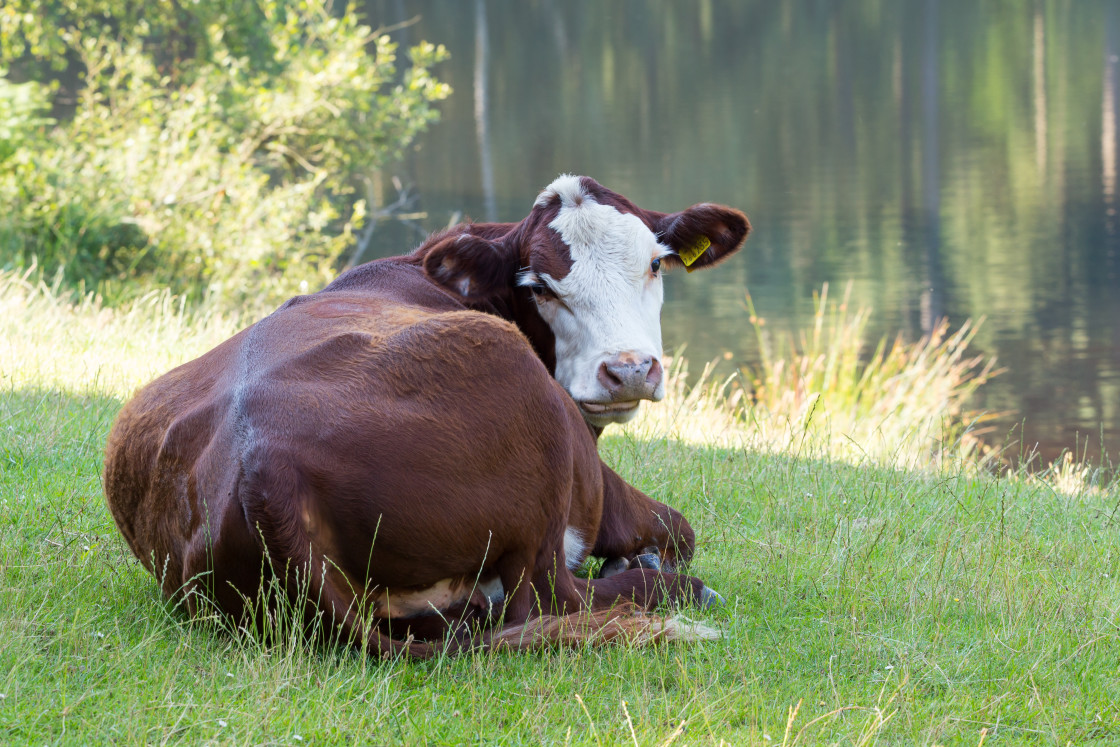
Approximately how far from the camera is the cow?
10.2 ft

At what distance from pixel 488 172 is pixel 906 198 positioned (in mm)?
9871

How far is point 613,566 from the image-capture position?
4.52 m

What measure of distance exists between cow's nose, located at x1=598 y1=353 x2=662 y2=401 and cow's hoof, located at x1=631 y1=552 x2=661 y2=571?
0.66 m

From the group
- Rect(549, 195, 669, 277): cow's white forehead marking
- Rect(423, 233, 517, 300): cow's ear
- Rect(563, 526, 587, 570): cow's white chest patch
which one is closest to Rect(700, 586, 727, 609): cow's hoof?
Rect(563, 526, 587, 570): cow's white chest patch

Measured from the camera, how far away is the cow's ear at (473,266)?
14.9ft

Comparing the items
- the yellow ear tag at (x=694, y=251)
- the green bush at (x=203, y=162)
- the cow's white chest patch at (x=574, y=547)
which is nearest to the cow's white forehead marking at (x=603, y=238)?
the yellow ear tag at (x=694, y=251)

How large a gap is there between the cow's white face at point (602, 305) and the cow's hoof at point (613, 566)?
0.54 m

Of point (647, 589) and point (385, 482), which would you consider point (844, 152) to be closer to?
point (647, 589)

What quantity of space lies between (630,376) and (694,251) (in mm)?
1179

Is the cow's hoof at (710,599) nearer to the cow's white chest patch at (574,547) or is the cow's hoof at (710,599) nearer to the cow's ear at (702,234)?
the cow's white chest patch at (574,547)

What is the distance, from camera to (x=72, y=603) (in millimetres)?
3709

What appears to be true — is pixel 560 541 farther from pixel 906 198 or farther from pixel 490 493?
pixel 906 198

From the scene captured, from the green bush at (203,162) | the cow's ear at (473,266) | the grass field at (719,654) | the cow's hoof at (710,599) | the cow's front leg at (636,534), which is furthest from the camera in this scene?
the green bush at (203,162)

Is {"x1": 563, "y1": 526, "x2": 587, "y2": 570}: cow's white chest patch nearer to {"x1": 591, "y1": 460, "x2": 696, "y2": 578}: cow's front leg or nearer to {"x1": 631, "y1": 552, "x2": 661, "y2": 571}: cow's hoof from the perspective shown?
{"x1": 591, "y1": 460, "x2": 696, "y2": 578}: cow's front leg
